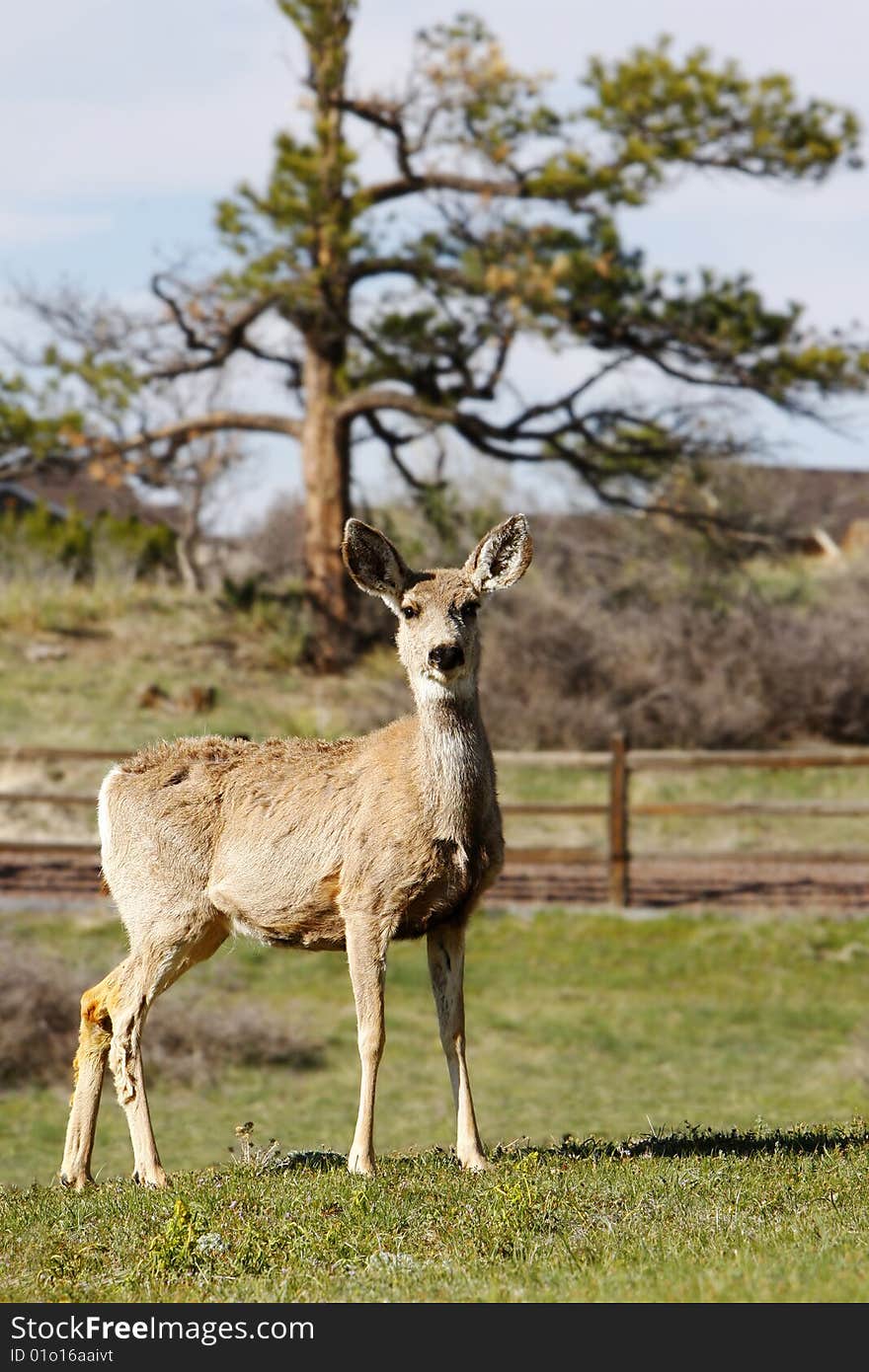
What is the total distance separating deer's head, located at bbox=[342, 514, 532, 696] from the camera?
24.0 feet

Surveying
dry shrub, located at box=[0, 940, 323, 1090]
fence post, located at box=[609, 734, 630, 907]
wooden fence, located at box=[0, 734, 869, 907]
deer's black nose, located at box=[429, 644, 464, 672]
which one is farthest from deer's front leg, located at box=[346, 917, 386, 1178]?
fence post, located at box=[609, 734, 630, 907]

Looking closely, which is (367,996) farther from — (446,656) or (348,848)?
(446,656)

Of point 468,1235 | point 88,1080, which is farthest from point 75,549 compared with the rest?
point 468,1235

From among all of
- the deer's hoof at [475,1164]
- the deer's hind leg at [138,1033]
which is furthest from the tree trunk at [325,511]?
the deer's hoof at [475,1164]

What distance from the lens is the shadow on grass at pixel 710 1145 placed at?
8180mm

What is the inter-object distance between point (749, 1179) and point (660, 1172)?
0.37 m

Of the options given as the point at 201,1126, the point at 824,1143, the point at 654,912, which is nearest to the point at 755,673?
the point at 654,912

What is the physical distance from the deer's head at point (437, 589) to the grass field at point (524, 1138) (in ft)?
6.88

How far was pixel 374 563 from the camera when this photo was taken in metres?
7.56

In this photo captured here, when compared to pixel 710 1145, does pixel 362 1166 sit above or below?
above

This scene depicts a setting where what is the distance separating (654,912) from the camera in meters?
20.1

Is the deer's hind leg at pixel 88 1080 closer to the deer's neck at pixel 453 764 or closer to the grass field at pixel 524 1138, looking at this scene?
the grass field at pixel 524 1138

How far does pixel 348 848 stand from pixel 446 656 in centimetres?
99

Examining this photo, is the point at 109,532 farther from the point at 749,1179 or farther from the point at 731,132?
the point at 749,1179
